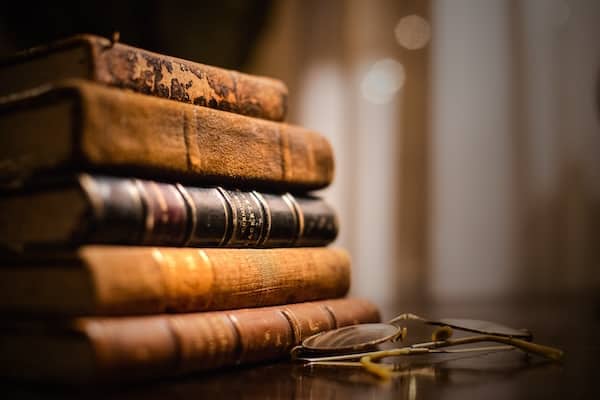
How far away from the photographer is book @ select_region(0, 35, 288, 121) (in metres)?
0.75

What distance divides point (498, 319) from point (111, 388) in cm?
93

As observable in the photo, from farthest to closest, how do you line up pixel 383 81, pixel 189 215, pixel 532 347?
pixel 383 81 < pixel 532 347 < pixel 189 215

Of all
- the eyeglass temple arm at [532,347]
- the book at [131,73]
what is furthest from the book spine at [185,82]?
the eyeglass temple arm at [532,347]

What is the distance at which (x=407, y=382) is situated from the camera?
765 millimetres

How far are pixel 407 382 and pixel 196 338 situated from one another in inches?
9.4

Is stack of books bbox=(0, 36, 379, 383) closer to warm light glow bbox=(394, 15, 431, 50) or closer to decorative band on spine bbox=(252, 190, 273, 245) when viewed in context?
decorative band on spine bbox=(252, 190, 273, 245)

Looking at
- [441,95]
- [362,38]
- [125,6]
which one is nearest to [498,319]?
[441,95]

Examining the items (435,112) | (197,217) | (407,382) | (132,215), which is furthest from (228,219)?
(435,112)

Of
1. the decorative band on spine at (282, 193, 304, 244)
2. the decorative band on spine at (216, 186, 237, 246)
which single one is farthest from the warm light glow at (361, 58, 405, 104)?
the decorative band on spine at (216, 186, 237, 246)

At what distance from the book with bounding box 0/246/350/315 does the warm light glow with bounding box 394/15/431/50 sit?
4.21 feet

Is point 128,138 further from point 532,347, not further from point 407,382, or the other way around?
point 532,347

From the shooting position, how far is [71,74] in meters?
0.76

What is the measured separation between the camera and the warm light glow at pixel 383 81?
2.08 metres

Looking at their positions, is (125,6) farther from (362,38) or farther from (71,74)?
(71,74)
